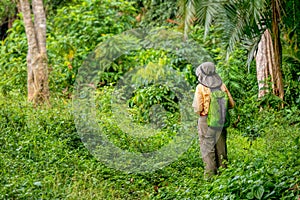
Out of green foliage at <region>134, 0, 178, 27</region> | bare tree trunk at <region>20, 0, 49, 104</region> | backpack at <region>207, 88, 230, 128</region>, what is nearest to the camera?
backpack at <region>207, 88, 230, 128</region>

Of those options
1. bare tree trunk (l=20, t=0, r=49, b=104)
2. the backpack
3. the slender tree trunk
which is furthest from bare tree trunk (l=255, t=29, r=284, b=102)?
the backpack

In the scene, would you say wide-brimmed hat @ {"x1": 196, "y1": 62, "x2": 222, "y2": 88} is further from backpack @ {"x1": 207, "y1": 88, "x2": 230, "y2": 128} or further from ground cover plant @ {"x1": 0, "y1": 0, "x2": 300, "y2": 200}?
ground cover plant @ {"x1": 0, "y1": 0, "x2": 300, "y2": 200}

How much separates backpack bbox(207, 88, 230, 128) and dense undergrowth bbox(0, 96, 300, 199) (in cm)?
64

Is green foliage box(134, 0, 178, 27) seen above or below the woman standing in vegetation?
below

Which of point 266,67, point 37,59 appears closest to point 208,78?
point 266,67

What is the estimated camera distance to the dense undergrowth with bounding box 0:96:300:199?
7535mm

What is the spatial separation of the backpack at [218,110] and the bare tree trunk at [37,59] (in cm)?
517

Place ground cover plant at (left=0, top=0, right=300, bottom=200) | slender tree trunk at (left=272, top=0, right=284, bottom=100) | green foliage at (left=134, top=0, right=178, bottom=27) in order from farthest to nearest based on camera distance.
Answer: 1. green foliage at (left=134, top=0, right=178, bottom=27)
2. slender tree trunk at (left=272, top=0, right=284, bottom=100)
3. ground cover plant at (left=0, top=0, right=300, bottom=200)

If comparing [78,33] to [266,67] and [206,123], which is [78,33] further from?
[206,123]

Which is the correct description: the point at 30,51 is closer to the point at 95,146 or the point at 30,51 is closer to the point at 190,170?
the point at 95,146

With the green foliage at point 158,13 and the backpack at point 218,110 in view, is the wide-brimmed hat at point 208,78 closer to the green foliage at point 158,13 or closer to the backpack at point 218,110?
the backpack at point 218,110

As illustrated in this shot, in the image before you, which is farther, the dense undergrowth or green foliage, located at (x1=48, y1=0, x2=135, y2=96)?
green foliage, located at (x1=48, y1=0, x2=135, y2=96)

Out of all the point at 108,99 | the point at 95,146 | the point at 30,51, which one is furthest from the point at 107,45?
the point at 95,146

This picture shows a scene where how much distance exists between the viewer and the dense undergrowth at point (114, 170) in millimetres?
7535
